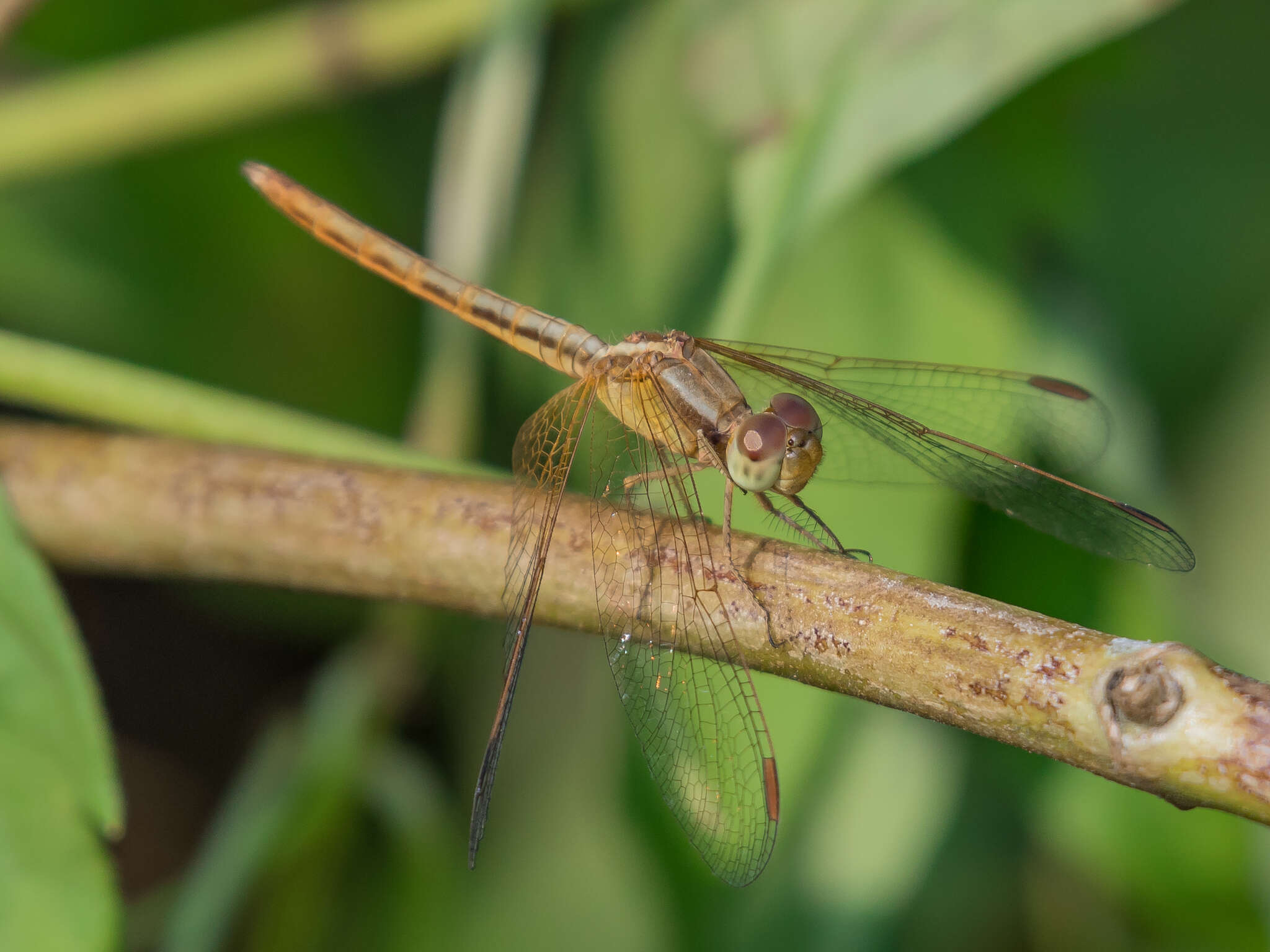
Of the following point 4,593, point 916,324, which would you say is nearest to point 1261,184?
point 916,324

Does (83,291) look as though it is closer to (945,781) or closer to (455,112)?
(455,112)

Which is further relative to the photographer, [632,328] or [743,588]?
[632,328]

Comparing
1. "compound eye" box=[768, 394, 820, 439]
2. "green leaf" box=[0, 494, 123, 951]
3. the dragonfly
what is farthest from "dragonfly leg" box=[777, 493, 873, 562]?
"green leaf" box=[0, 494, 123, 951]

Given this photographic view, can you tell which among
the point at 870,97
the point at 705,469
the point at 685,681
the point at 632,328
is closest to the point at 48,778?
the point at 685,681

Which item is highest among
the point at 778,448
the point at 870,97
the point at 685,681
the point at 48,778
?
the point at 870,97

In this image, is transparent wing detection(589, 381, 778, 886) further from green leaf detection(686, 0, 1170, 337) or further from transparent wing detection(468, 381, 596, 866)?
green leaf detection(686, 0, 1170, 337)

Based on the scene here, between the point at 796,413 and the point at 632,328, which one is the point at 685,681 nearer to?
the point at 796,413

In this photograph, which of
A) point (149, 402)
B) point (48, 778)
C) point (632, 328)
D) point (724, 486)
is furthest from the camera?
point (632, 328)
